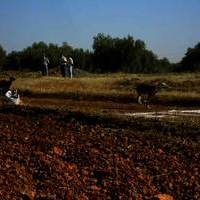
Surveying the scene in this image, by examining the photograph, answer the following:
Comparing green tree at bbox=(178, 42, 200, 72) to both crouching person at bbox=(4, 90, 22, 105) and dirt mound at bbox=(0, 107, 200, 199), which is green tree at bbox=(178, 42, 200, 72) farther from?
dirt mound at bbox=(0, 107, 200, 199)

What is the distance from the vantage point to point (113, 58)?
310 ft

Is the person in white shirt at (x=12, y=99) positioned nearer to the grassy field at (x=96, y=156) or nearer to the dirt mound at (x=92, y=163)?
the grassy field at (x=96, y=156)

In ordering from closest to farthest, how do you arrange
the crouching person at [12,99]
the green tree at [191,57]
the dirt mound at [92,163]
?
1. the dirt mound at [92,163]
2. the crouching person at [12,99]
3. the green tree at [191,57]

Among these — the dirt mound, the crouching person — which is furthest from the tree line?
the dirt mound

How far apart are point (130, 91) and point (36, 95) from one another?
4408mm

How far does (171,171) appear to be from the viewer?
11930 millimetres

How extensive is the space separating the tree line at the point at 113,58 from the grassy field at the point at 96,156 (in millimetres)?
69828

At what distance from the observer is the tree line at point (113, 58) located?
93.2m

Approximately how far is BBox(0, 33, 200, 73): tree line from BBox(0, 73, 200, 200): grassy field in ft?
229

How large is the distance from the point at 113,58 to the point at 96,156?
82559 mm

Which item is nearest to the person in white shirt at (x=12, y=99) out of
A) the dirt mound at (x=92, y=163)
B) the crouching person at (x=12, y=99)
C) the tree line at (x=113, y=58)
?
the crouching person at (x=12, y=99)

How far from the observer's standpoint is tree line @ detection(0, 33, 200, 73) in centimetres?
9319

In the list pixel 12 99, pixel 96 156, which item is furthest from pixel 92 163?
pixel 12 99

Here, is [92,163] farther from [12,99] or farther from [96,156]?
[12,99]
